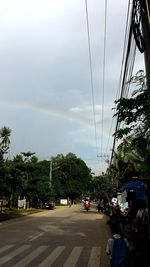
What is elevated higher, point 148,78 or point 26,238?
point 148,78

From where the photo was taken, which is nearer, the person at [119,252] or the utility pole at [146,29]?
the utility pole at [146,29]

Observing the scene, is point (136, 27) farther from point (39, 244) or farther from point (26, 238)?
point (26, 238)

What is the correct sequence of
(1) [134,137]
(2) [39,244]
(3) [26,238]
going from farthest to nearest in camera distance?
1. (3) [26,238]
2. (2) [39,244]
3. (1) [134,137]

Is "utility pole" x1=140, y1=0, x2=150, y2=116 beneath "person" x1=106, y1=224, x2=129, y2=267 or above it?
above

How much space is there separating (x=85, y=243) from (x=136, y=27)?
37.7ft

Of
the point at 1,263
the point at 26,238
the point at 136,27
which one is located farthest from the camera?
the point at 26,238

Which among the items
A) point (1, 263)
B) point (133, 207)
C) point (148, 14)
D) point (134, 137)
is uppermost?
point (148, 14)

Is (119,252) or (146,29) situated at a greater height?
(146,29)

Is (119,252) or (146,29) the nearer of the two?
(146,29)

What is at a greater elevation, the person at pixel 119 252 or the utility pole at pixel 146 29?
the utility pole at pixel 146 29

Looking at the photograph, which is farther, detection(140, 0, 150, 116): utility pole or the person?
the person

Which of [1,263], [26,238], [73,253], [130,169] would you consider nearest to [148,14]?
[1,263]

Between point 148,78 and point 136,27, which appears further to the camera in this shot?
point 136,27

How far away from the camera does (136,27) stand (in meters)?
10.8
